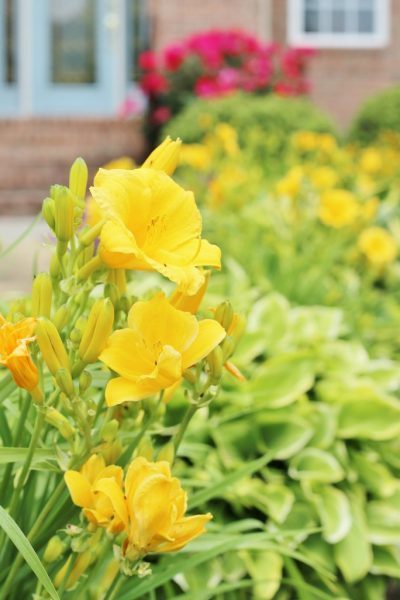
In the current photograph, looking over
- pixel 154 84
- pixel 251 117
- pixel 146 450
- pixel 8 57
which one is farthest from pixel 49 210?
pixel 8 57

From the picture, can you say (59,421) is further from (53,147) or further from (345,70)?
(345,70)

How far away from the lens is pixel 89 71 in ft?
35.7

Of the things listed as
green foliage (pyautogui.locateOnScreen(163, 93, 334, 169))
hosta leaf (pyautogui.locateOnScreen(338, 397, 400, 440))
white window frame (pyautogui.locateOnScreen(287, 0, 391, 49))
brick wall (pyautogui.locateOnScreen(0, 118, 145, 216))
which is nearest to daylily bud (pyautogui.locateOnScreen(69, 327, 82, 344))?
hosta leaf (pyautogui.locateOnScreen(338, 397, 400, 440))

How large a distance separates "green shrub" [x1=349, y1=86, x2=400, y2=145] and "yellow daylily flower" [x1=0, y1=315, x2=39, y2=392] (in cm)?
880

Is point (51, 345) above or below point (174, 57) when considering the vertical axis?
below

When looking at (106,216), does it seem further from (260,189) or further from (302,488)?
(260,189)

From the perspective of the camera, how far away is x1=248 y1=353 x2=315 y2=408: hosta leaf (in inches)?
82.6

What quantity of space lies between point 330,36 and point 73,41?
3.13 meters

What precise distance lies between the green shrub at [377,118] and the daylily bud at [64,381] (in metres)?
8.78

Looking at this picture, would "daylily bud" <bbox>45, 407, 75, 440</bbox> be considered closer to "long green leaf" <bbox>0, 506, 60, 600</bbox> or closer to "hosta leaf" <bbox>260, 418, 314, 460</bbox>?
"long green leaf" <bbox>0, 506, 60, 600</bbox>

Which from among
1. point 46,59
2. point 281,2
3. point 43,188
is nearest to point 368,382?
point 43,188

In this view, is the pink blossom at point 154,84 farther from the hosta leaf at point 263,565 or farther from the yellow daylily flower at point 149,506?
the yellow daylily flower at point 149,506

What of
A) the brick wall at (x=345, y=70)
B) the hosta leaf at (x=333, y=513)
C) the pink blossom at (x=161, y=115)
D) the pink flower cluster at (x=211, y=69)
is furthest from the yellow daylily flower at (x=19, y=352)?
the brick wall at (x=345, y=70)

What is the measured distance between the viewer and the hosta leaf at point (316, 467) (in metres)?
1.95
